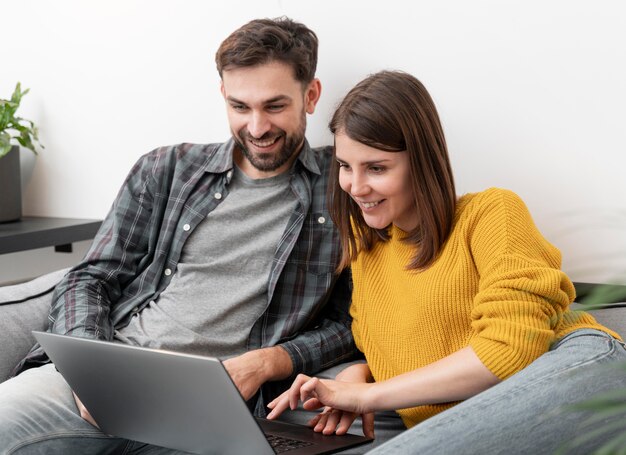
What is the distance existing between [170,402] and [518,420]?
490mm

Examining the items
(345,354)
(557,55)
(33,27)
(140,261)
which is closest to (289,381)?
(345,354)

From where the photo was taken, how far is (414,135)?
1.45 meters

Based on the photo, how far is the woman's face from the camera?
1.46 m

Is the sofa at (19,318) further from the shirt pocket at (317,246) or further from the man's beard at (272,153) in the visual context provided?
the man's beard at (272,153)

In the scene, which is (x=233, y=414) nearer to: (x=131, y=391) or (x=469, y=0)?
(x=131, y=391)

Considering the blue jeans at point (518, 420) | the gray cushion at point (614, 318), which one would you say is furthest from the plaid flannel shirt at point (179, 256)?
the blue jeans at point (518, 420)

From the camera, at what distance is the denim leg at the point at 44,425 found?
4.91 ft

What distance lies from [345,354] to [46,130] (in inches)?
50.1

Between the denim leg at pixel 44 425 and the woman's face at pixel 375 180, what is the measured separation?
628 mm

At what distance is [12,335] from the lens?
1.79 meters

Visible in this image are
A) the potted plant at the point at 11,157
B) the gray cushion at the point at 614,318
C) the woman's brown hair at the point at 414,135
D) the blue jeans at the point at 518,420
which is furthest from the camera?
the potted plant at the point at 11,157

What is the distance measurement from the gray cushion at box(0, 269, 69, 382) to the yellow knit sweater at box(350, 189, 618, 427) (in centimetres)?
71

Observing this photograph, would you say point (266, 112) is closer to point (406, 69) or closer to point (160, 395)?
point (406, 69)

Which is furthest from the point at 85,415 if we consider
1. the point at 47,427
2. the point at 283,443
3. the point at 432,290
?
the point at 432,290
